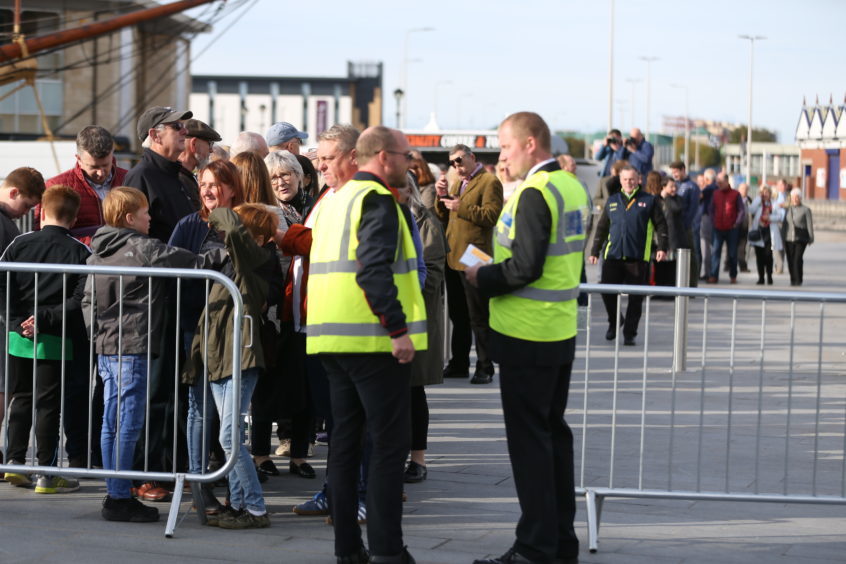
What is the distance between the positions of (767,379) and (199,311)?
6303mm

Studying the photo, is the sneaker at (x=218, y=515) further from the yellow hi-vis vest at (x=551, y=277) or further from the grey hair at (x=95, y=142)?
the grey hair at (x=95, y=142)

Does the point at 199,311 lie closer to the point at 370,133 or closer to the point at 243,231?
the point at 243,231

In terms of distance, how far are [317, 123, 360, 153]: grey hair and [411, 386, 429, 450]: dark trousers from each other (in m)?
1.66

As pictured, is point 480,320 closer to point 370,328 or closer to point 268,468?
point 268,468

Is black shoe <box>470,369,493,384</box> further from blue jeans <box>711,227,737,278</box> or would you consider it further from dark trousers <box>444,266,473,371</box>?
blue jeans <box>711,227,737,278</box>

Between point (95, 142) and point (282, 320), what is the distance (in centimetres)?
154

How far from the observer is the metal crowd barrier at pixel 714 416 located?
235 inches

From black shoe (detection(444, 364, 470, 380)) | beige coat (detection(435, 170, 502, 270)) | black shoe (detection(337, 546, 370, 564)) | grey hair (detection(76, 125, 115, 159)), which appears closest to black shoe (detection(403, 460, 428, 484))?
black shoe (detection(337, 546, 370, 564))

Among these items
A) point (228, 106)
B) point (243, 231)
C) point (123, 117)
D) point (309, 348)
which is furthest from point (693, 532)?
point (228, 106)

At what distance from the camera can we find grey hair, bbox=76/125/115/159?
693 centimetres

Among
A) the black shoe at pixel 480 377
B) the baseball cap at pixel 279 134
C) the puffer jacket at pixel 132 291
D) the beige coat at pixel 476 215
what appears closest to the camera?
the puffer jacket at pixel 132 291

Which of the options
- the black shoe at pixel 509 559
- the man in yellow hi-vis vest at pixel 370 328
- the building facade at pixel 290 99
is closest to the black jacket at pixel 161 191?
the man in yellow hi-vis vest at pixel 370 328

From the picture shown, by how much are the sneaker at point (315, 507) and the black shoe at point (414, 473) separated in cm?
93

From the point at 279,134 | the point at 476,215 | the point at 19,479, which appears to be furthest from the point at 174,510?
the point at 476,215
